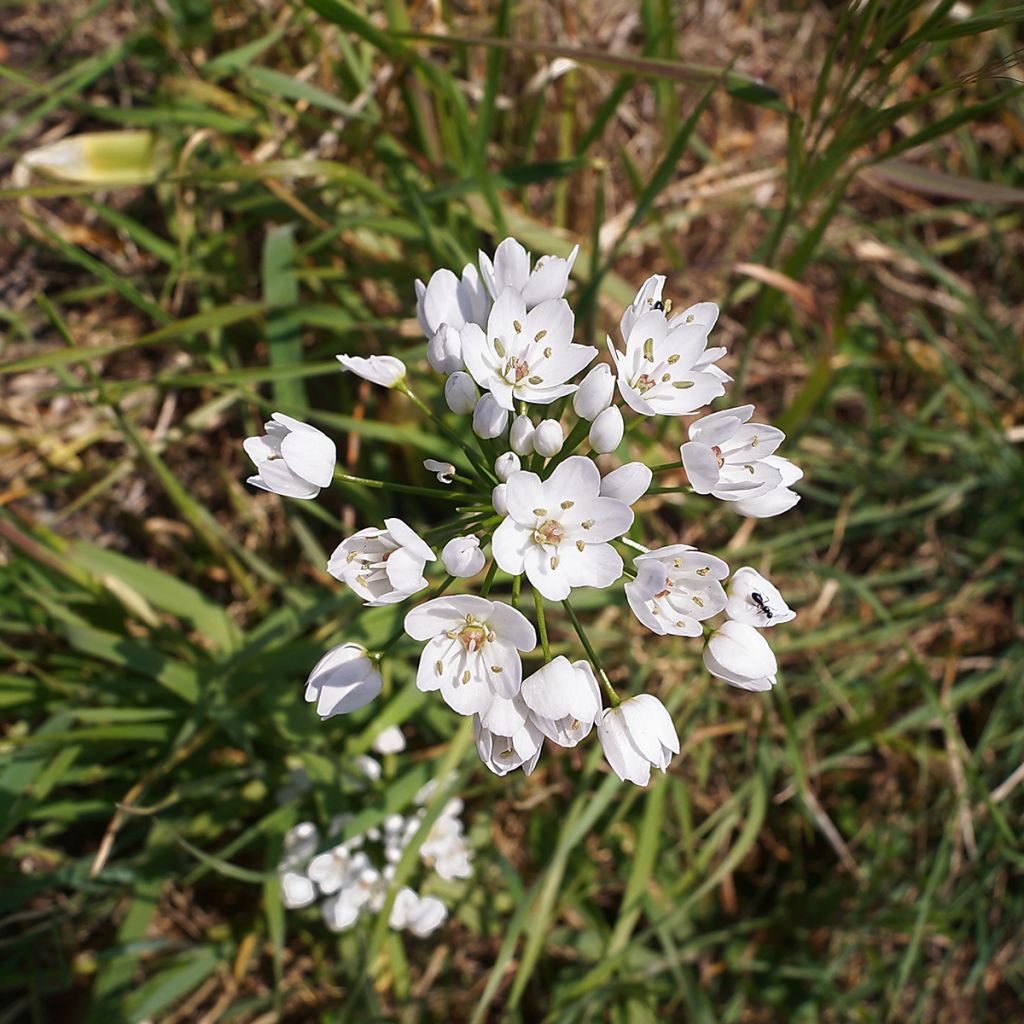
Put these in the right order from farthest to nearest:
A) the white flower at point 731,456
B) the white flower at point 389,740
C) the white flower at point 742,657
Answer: the white flower at point 389,740, the white flower at point 742,657, the white flower at point 731,456

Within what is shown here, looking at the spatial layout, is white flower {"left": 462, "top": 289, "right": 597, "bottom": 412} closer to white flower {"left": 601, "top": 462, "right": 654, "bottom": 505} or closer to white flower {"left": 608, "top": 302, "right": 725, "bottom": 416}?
white flower {"left": 608, "top": 302, "right": 725, "bottom": 416}

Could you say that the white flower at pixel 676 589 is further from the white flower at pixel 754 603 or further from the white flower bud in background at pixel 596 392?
the white flower bud in background at pixel 596 392

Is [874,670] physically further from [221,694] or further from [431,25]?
[431,25]

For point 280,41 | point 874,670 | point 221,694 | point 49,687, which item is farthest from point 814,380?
point 49,687

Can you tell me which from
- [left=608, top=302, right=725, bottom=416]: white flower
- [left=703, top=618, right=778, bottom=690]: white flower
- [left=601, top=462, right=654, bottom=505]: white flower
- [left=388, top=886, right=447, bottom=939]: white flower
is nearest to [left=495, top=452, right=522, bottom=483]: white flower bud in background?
[left=601, top=462, right=654, bottom=505]: white flower

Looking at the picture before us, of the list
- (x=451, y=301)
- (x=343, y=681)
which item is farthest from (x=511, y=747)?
(x=451, y=301)

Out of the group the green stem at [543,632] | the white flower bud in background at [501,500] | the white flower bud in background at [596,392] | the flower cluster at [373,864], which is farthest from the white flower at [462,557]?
the flower cluster at [373,864]

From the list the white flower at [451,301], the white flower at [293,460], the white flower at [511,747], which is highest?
the white flower at [451,301]

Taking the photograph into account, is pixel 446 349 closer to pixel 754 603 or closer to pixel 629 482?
pixel 629 482
